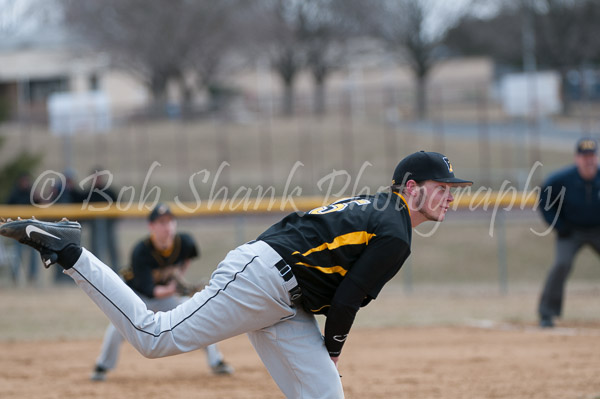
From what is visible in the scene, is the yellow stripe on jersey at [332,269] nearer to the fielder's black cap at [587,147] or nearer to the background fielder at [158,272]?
the background fielder at [158,272]

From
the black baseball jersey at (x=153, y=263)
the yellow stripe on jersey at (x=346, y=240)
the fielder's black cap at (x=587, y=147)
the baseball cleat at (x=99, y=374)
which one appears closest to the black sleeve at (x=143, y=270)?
the black baseball jersey at (x=153, y=263)

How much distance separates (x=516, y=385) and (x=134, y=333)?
364 cm

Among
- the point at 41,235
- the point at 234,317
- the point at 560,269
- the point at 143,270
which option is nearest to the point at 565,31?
the point at 560,269

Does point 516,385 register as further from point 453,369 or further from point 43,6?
point 43,6

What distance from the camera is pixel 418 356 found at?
8.13 meters

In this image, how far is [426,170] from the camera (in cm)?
438

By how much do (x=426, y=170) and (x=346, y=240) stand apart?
0.60 m

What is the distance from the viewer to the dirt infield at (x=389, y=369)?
6.58 m

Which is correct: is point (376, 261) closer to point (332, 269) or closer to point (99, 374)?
point (332, 269)

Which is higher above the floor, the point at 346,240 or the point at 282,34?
the point at 282,34

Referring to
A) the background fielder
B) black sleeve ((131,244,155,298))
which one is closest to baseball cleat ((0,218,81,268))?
the background fielder

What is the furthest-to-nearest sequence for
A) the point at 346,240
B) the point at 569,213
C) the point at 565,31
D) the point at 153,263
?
1. the point at 565,31
2. the point at 569,213
3. the point at 153,263
4. the point at 346,240

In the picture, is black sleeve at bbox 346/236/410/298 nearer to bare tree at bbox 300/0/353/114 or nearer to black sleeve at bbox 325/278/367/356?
black sleeve at bbox 325/278/367/356

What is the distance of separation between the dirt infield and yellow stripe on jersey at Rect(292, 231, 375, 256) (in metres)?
2.45
